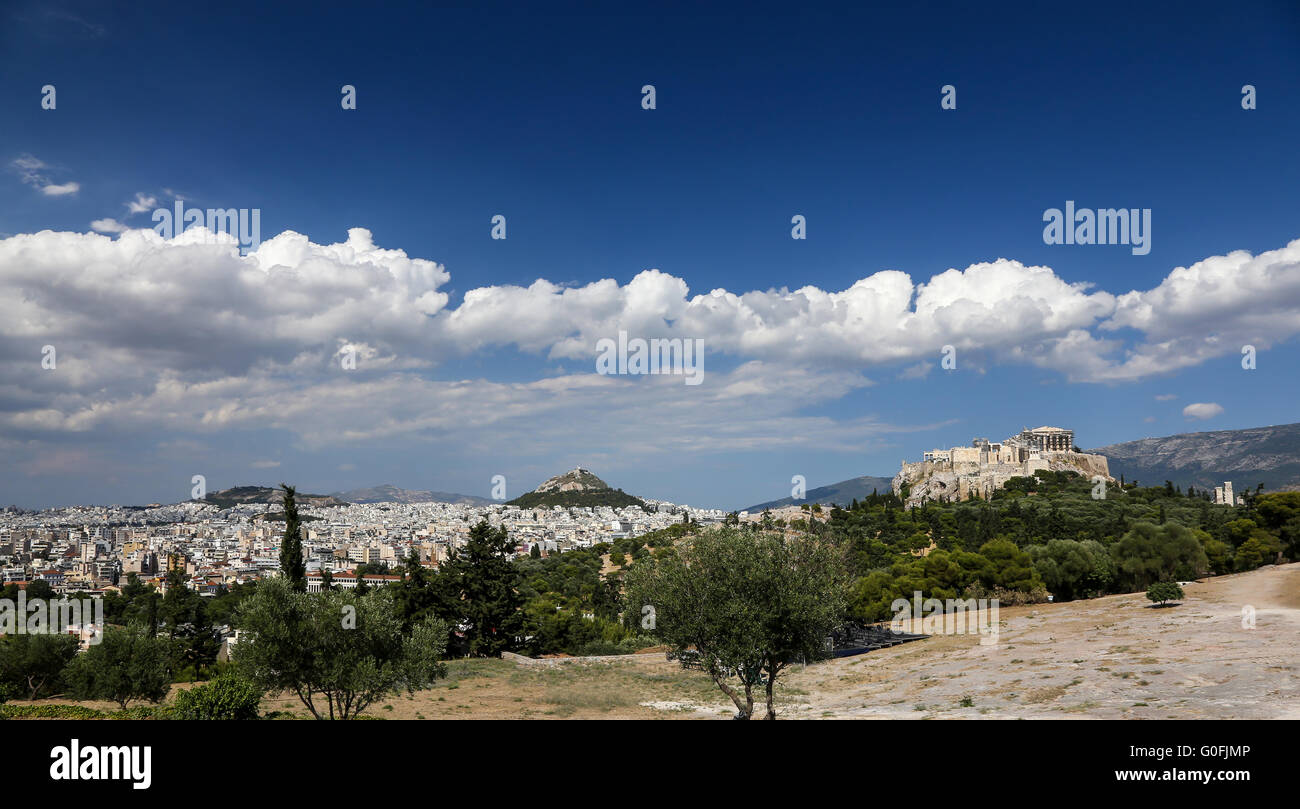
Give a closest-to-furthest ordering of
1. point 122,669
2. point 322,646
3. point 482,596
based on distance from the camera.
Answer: point 322,646 < point 122,669 < point 482,596

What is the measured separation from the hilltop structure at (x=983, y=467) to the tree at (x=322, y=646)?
5331 inches

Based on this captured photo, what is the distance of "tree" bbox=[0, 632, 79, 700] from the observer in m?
43.9

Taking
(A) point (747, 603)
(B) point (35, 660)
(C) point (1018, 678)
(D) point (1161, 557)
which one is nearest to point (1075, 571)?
(D) point (1161, 557)

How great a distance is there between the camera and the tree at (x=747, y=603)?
21391 millimetres

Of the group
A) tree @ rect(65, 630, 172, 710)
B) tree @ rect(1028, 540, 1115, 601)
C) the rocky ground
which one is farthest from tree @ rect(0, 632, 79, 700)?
tree @ rect(1028, 540, 1115, 601)

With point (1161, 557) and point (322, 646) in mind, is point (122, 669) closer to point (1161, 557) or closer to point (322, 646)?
point (322, 646)

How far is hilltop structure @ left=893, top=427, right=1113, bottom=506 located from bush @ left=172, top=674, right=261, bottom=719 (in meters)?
140

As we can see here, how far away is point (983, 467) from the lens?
529 feet

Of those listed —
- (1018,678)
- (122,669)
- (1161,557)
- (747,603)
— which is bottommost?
(122,669)

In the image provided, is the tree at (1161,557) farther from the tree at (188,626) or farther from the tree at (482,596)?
the tree at (188,626)

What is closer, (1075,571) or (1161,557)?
(1161,557)

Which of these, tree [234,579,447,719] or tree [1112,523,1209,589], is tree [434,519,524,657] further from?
tree [1112,523,1209,589]

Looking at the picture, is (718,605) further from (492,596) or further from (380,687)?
(492,596)

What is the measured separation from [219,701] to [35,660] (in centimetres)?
4099
